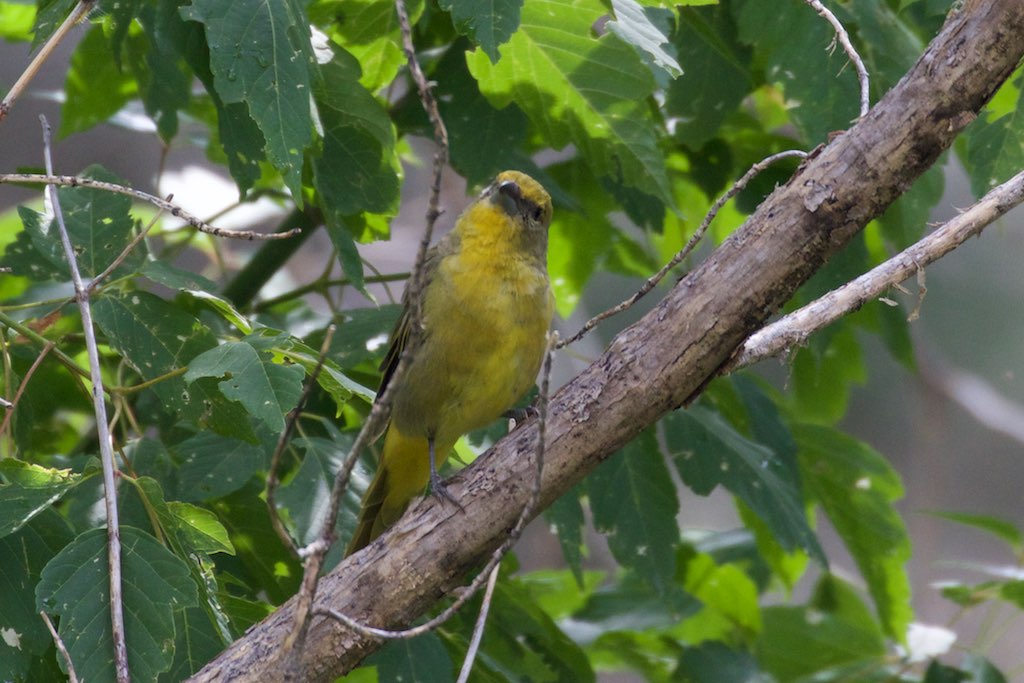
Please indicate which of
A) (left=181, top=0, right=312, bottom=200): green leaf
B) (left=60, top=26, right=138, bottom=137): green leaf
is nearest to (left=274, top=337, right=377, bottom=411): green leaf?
(left=181, top=0, right=312, bottom=200): green leaf

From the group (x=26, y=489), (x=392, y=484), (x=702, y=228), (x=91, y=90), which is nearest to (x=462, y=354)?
(x=392, y=484)

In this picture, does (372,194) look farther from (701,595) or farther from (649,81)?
(701,595)

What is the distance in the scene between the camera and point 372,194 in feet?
10.7

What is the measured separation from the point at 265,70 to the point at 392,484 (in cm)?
139

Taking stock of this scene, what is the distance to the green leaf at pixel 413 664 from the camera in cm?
296

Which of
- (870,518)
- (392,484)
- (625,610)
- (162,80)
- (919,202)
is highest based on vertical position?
(162,80)

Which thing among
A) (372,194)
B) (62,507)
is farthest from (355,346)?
(62,507)

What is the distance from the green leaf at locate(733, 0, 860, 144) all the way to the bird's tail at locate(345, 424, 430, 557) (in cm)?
153

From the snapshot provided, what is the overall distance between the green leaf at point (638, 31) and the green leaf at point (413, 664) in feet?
5.29

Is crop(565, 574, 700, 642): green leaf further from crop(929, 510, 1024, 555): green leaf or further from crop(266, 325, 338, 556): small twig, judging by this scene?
crop(266, 325, 338, 556): small twig

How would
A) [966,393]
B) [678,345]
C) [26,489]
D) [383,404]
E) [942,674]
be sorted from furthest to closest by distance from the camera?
[966,393]
[942,674]
[678,345]
[26,489]
[383,404]

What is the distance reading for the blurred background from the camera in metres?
8.53

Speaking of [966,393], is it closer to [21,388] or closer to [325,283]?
[325,283]

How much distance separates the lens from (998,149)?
312cm
